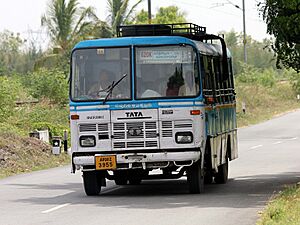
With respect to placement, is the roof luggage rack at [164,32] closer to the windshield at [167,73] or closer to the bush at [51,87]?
the windshield at [167,73]

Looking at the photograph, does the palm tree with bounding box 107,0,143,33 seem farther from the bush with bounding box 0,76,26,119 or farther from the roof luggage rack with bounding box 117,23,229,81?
the roof luggage rack with bounding box 117,23,229,81

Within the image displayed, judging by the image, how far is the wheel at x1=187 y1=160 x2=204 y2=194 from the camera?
19086 millimetres

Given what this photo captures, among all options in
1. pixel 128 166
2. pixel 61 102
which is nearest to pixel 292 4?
pixel 128 166

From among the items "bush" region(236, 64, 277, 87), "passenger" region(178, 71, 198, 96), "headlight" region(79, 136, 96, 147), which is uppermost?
"bush" region(236, 64, 277, 87)

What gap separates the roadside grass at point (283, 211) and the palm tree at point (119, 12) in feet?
142

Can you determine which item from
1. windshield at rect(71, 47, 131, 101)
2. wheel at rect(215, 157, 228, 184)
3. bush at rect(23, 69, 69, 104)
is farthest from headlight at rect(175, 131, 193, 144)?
bush at rect(23, 69, 69, 104)

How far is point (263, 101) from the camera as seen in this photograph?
7431 cm

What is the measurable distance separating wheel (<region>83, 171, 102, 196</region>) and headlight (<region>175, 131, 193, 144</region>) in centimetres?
184

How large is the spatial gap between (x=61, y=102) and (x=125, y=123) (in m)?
27.8

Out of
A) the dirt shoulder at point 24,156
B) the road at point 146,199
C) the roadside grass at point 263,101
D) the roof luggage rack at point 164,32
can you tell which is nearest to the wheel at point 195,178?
the road at point 146,199

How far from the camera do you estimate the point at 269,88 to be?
275 ft

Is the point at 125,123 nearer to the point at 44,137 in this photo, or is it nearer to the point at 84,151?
the point at 84,151

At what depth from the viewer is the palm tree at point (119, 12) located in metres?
60.6

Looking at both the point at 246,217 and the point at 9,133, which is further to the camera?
the point at 9,133
